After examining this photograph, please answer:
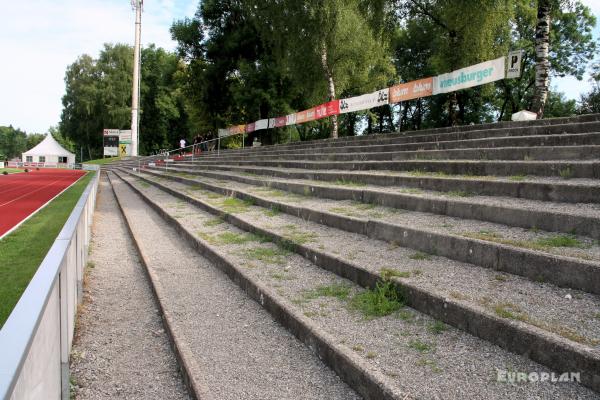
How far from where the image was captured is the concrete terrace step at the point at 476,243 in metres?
3.17

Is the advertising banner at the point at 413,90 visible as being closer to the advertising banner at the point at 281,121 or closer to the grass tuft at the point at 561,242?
the advertising banner at the point at 281,121

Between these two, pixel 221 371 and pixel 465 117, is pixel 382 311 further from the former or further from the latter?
pixel 465 117

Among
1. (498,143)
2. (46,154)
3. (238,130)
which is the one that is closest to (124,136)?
(46,154)

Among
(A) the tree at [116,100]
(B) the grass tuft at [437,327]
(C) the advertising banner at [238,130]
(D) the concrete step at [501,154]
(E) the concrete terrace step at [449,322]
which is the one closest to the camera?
(E) the concrete terrace step at [449,322]

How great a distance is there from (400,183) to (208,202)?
484 cm

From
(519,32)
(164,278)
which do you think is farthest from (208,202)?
(519,32)

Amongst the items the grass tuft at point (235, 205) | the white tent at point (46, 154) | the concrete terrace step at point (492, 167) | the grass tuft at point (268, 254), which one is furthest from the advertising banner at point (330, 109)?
the white tent at point (46, 154)

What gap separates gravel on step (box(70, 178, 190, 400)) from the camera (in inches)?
127

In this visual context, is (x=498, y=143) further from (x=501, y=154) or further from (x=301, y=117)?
(x=301, y=117)

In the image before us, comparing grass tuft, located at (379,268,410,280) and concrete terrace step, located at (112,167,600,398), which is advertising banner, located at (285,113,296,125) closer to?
concrete terrace step, located at (112,167,600,398)

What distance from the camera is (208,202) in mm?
10398

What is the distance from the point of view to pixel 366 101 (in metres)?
18.4

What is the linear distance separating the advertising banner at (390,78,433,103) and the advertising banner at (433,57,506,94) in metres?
0.40

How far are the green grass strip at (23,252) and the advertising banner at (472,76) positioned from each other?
1183 cm
